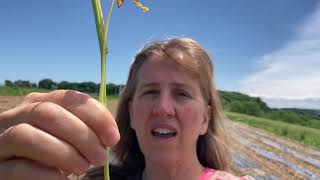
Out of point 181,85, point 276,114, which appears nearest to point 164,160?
point 181,85

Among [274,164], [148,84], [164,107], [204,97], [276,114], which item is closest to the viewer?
[164,107]

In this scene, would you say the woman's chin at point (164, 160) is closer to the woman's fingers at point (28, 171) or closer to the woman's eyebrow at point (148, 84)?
the woman's eyebrow at point (148, 84)

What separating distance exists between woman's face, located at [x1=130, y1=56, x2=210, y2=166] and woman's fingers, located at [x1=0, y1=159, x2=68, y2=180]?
3.88ft

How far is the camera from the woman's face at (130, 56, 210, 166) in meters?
1.79

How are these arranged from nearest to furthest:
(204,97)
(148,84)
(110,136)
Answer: (110,136)
(148,84)
(204,97)

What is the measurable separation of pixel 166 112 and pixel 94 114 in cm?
121

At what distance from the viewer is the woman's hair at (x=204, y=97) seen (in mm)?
1963

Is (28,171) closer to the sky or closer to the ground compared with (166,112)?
closer to the ground

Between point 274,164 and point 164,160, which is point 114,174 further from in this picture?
point 274,164

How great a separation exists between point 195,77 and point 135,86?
1.10ft

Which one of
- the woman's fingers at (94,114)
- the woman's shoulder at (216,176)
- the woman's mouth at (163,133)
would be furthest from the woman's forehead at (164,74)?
the woman's fingers at (94,114)

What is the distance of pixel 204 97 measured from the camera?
80.6 inches

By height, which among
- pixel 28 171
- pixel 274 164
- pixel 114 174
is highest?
pixel 28 171

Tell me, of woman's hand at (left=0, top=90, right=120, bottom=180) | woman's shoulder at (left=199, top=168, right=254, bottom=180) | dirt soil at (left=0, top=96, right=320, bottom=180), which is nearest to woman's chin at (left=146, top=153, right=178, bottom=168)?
woman's shoulder at (left=199, top=168, right=254, bottom=180)
